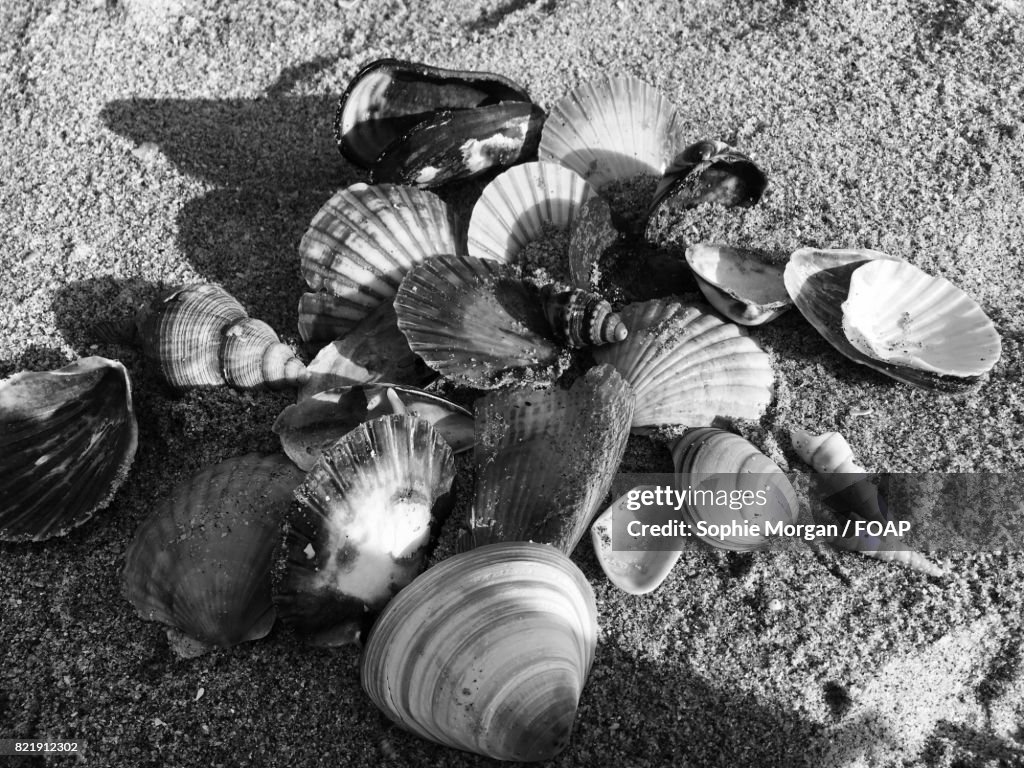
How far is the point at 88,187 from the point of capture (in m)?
2.89

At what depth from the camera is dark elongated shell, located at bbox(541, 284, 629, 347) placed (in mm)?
2385

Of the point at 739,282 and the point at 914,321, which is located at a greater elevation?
the point at 739,282

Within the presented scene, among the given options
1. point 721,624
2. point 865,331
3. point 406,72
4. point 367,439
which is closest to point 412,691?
point 367,439

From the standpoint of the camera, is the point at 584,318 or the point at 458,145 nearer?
the point at 584,318

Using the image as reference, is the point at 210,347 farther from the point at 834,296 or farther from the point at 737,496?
the point at 834,296

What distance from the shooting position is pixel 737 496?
2223 millimetres

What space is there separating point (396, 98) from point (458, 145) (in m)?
0.33

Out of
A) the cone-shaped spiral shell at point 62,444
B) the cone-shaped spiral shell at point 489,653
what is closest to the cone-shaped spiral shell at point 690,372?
the cone-shaped spiral shell at point 489,653

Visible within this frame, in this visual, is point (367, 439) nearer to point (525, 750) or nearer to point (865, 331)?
point (525, 750)

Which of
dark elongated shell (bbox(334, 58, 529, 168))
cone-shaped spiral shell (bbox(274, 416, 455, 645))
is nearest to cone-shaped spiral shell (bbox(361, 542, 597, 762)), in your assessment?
cone-shaped spiral shell (bbox(274, 416, 455, 645))

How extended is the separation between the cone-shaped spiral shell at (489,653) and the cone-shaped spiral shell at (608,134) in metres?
1.50

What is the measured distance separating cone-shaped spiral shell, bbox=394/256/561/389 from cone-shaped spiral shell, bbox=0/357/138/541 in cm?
92

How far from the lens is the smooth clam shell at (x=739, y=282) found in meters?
2.53

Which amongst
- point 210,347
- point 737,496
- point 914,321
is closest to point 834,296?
point 914,321
